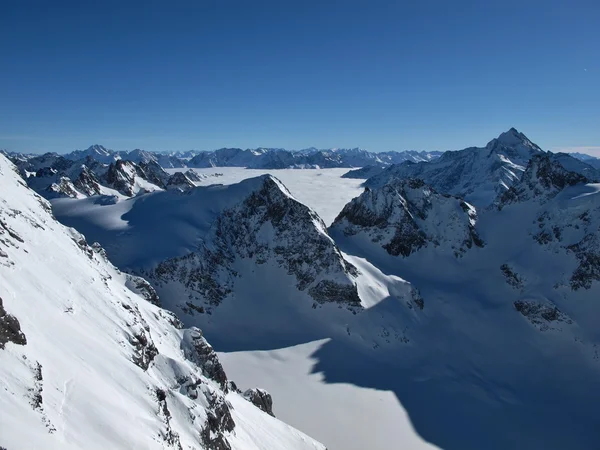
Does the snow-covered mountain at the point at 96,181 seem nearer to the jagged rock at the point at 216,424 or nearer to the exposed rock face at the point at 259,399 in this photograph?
the exposed rock face at the point at 259,399

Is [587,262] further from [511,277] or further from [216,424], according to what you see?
[216,424]

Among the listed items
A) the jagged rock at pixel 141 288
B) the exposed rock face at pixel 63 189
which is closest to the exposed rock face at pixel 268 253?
the jagged rock at pixel 141 288

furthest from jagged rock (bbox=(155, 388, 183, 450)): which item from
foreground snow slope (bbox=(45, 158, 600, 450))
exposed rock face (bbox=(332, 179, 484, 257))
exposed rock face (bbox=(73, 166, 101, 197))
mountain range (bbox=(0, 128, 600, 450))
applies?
exposed rock face (bbox=(73, 166, 101, 197))

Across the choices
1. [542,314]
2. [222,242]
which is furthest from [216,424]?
[542,314]


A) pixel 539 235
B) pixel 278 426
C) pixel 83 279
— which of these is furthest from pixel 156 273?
pixel 539 235

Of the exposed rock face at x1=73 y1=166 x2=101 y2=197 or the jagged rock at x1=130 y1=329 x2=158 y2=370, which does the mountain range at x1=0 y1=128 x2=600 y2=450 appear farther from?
the exposed rock face at x1=73 y1=166 x2=101 y2=197

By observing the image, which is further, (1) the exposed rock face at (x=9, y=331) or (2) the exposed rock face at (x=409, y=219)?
(2) the exposed rock face at (x=409, y=219)
